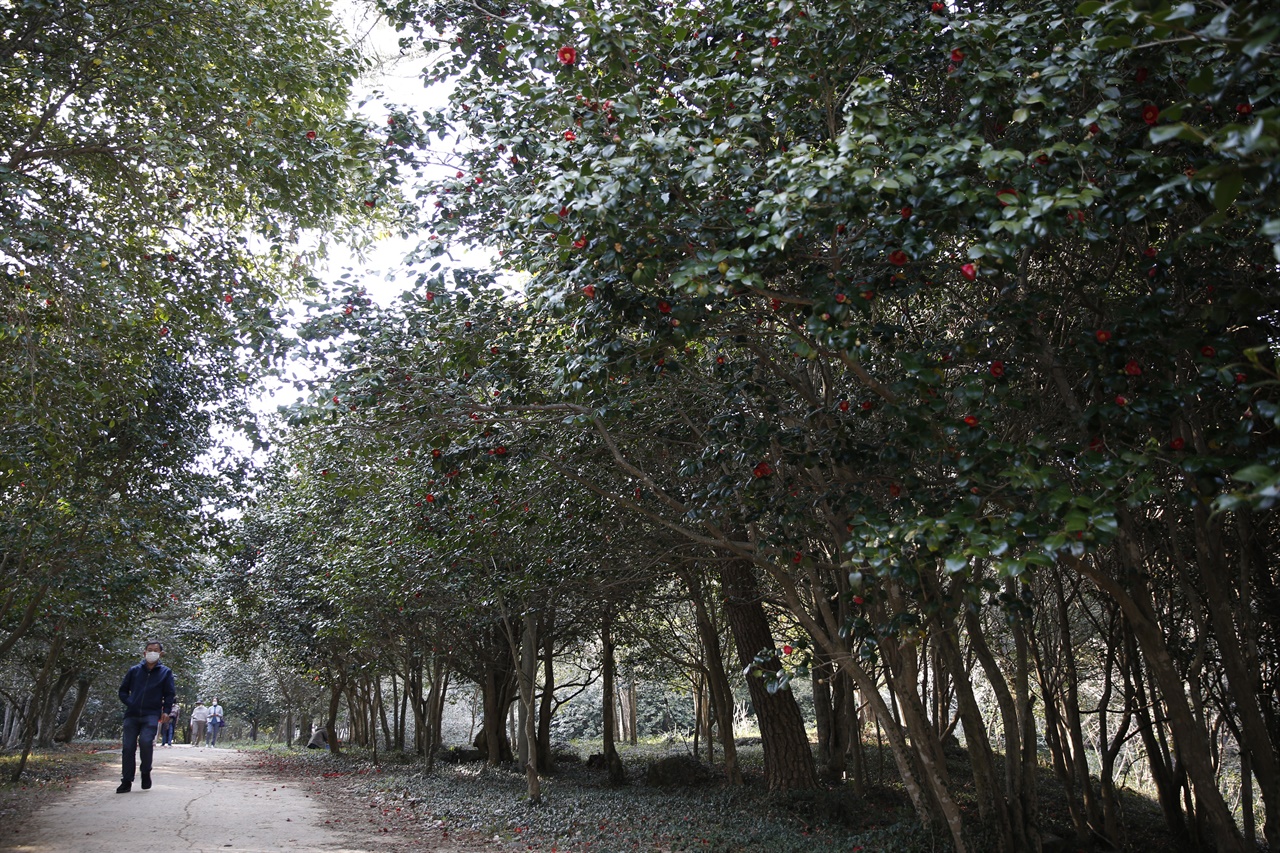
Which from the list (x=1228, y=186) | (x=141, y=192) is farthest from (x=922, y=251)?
(x=141, y=192)

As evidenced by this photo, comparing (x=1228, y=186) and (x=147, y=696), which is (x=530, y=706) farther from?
(x=1228, y=186)

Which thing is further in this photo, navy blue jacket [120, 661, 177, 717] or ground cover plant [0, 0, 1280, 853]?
navy blue jacket [120, 661, 177, 717]

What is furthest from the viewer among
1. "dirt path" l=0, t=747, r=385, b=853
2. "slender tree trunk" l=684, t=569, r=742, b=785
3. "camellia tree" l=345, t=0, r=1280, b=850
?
→ "slender tree trunk" l=684, t=569, r=742, b=785

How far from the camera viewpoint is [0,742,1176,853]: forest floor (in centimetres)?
683

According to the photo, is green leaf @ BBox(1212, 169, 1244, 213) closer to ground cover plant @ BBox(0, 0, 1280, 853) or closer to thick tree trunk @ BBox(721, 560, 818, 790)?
ground cover plant @ BBox(0, 0, 1280, 853)

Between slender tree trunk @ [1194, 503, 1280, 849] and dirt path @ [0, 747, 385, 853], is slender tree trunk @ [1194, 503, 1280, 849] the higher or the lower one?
the higher one

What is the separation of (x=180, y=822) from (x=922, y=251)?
785 centimetres

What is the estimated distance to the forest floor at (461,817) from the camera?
6828mm

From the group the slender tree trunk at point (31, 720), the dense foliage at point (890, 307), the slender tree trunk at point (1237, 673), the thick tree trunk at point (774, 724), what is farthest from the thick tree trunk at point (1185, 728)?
the slender tree trunk at point (31, 720)

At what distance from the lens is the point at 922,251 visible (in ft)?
11.8

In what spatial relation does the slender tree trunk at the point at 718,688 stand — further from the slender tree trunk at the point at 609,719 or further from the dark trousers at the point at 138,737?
the dark trousers at the point at 138,737

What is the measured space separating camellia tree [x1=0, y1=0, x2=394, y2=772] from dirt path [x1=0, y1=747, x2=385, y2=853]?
3152mm

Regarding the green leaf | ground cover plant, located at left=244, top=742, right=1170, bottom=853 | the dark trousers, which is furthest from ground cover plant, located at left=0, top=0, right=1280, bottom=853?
the dark trousers

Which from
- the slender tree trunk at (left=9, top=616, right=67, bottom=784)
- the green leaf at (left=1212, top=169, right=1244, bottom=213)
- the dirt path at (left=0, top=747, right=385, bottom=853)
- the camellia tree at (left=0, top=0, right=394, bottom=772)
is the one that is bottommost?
the dirt path at (left=0, top=747, right=385, bottom=853)
